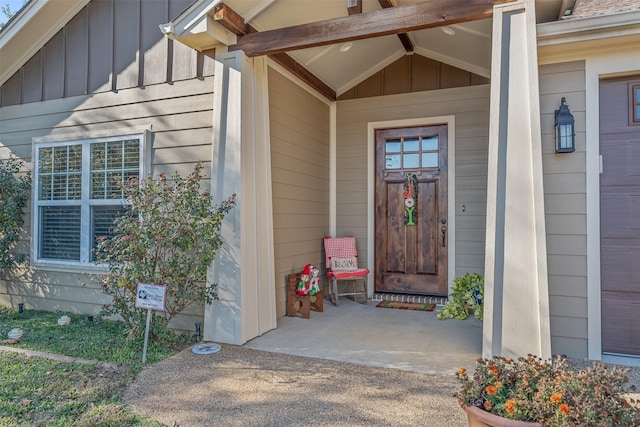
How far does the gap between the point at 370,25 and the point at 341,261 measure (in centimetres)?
286

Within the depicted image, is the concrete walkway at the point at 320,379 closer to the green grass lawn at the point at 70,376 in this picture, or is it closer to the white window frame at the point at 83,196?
the green grass lawn at the point at 70,376

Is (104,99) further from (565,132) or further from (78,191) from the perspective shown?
(565,132)

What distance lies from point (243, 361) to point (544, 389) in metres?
2.15

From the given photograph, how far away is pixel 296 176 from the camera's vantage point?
4.65m

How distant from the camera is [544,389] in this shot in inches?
66.9

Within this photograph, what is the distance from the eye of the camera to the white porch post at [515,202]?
112 inches

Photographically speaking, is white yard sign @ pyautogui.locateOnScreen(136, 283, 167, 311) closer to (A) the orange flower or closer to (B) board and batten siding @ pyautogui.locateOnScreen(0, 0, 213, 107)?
(B) board and batten siding @ pyautogui.locateOnScreen(0, 0, 213, 107)

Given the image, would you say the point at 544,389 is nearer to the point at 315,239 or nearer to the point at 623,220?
the point at 623,220

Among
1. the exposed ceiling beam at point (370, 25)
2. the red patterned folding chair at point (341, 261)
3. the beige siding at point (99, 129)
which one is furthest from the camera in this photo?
the red patterned folding chair at point (341, 261)

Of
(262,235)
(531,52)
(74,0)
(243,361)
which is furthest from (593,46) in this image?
(74,0)

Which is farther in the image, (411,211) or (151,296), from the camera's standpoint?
(411,211)

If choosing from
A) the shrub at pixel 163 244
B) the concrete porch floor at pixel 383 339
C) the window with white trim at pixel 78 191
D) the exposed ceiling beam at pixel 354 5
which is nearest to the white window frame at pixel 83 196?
the window with white trim at pixel 78 191

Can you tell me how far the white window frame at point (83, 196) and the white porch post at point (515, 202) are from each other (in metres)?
3.29

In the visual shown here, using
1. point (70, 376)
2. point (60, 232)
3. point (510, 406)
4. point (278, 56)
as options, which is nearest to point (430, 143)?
point (278, 56)
